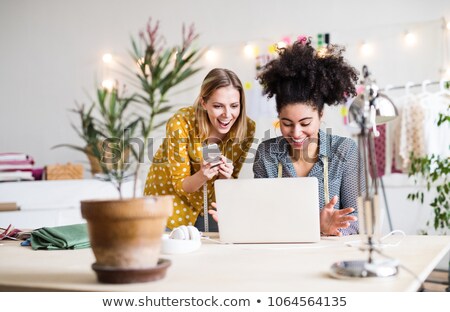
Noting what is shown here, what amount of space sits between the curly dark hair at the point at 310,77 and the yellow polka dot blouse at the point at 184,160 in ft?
1.06

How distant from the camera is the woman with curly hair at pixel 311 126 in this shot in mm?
2037

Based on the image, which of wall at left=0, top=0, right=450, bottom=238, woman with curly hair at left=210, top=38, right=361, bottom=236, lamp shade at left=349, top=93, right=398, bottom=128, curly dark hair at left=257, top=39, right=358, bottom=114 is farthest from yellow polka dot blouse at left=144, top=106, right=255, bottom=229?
wall at left=0, top=0, right=450, bottom=238

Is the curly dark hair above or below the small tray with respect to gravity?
above

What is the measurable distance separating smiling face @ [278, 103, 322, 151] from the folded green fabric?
0.81 meters

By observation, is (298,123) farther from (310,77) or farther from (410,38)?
(410,38)

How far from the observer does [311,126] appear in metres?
2.03

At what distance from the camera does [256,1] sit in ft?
15.0

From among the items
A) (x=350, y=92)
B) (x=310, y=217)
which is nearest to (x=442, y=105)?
(x=350, y=92)

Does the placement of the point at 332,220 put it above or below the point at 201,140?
below

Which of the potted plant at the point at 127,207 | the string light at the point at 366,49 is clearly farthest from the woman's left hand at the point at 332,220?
the string light at the point at 366,49

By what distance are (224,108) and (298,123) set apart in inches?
13.8

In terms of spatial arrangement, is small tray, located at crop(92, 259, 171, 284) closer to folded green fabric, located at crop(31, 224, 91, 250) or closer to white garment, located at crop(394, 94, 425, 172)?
folded green fabric, located at crop(31, 224, 91, 250)

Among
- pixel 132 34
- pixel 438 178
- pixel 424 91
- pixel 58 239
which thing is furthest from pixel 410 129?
pixel 58 239

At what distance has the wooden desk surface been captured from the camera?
993 millimetres
